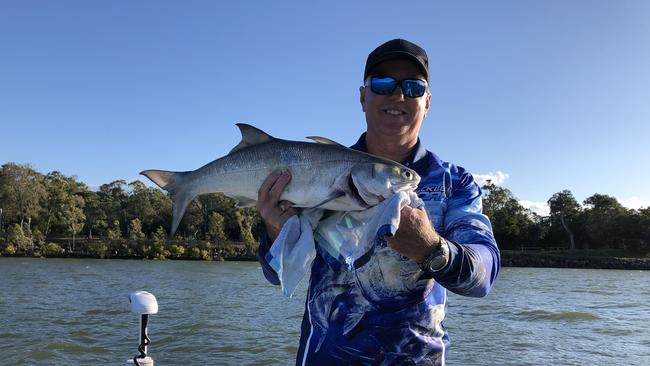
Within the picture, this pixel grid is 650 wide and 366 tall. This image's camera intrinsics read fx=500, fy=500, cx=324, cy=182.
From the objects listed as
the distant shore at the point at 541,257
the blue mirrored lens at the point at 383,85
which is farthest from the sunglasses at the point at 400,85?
the distant shore at the point at 541,257

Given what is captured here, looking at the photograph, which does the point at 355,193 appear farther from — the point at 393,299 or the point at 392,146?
the point at 393,299

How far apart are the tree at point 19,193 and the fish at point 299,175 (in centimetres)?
9286

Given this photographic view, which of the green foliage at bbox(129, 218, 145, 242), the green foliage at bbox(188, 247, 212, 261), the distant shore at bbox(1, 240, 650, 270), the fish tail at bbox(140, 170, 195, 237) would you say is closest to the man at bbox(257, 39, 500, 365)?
the fish tail at bbox(140, 170, 195, 237)

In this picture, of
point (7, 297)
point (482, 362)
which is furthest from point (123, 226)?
point (482, 362)

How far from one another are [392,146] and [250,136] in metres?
1.08

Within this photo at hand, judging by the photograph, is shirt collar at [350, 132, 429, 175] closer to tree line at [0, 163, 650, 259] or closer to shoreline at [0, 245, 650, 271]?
tree line at [0, 163, 650, 259]

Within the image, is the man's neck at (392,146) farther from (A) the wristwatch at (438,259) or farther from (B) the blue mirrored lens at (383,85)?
(A) the wristwatch at (438,259)

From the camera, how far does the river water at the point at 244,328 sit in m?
15.4

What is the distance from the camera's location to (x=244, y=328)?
1923 centimetres

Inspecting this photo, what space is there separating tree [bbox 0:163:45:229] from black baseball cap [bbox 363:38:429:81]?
94151mm

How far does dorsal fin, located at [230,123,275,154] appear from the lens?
3.69 meters

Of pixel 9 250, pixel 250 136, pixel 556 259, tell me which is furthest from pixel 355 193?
pixel 556 259

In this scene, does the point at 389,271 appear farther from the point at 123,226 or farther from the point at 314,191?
the point at 123,226

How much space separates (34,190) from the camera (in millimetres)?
84312
